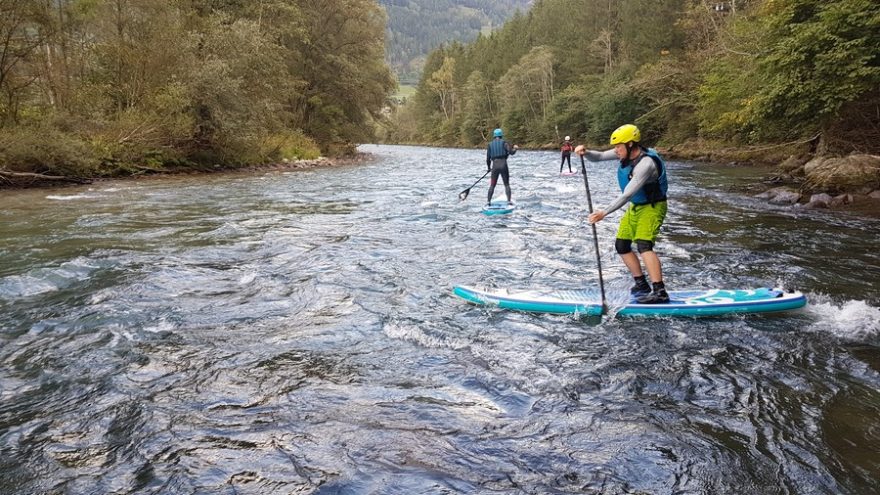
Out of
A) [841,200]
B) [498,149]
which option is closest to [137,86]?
[498,149]

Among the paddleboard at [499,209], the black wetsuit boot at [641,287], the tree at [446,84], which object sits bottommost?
the black wetsuit boot at [641,287]

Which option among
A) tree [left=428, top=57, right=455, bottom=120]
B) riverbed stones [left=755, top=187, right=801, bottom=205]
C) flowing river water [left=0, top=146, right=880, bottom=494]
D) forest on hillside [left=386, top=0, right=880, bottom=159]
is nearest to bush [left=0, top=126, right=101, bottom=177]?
flowing river water [left=0, top=146, right=880, bottom=494]

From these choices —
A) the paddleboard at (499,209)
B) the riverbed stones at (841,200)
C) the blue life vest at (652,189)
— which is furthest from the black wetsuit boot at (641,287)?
the riverbed stones at (841,200)

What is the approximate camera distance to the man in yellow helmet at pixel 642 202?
6.00m

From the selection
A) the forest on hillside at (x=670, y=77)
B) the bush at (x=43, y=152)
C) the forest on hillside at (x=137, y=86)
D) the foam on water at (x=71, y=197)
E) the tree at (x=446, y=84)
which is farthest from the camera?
the tree at (x=446, y=84)

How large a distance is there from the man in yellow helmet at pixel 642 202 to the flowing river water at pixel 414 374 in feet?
1.57

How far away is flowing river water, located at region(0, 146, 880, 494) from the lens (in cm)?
336

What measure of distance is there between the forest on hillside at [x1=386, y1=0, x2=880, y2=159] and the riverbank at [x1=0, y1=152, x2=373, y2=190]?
2000 cm

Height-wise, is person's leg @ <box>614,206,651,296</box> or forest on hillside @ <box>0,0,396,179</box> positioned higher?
forest on hillside @ <box>0,0,396,179</box>

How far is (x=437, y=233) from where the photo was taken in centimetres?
1131

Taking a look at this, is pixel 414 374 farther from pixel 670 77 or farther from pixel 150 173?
pixel 670 77

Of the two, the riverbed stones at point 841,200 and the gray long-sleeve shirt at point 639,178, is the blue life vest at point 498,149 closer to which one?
the riverbed stones at point 841,200

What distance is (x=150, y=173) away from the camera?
878 inches

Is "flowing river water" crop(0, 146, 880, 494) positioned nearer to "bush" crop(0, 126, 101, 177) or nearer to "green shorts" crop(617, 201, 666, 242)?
"green shorts" crop(617, 201, 666, 242)
